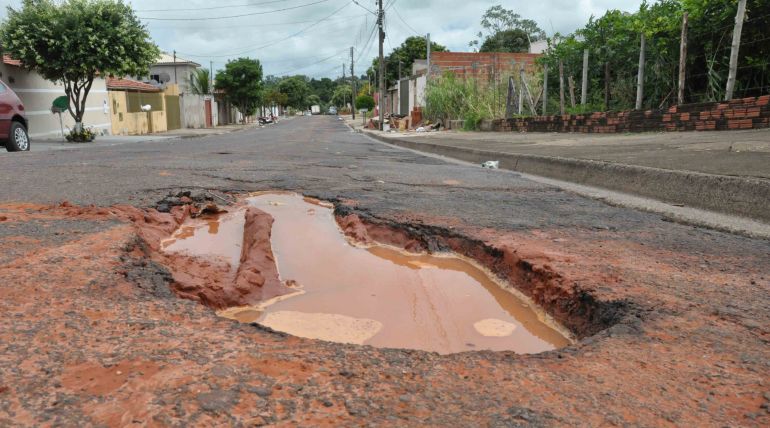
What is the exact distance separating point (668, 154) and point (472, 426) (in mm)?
5926

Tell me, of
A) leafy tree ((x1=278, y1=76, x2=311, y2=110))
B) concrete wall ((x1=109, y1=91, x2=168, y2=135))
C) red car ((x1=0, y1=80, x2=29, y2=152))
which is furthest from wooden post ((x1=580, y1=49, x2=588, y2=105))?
leafy tree ((x1=278, y1=76, x2=311, y2=110))

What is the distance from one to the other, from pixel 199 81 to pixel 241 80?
4325 millimetres

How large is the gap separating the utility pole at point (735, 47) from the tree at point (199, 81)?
4231cm

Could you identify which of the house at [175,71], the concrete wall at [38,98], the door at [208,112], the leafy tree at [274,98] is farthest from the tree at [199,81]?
the leafy tree at [274,98]

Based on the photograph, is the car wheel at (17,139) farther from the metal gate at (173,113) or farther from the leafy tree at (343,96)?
the leafy tree at (343,96)

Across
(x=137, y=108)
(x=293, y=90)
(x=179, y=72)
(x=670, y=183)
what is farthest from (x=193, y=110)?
(x=293, y=90)

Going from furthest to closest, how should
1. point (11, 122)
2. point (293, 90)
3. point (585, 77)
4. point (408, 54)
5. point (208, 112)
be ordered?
point (293, 90) < point (408, 54) < point (208, 112) < point (585, 77) < point (11, 122)

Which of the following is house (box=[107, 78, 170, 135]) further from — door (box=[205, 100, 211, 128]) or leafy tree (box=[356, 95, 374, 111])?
leafy tree (box=[356, 95, 374, 111])

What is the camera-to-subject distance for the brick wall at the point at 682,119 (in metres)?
7.53

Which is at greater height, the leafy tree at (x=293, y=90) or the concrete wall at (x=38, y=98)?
the leafy tree at (x=293, y=90)

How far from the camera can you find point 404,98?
135 ft

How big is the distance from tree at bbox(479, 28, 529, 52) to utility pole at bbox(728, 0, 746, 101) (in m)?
48.5

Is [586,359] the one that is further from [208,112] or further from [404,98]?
[208,112]

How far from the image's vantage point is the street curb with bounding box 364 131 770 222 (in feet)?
13.5
